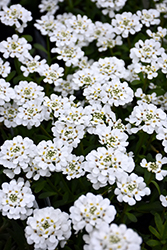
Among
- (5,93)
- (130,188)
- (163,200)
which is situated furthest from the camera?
(5,93)

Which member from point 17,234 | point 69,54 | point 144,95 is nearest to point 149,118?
point 144,95

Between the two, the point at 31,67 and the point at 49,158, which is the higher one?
the point at 31,67

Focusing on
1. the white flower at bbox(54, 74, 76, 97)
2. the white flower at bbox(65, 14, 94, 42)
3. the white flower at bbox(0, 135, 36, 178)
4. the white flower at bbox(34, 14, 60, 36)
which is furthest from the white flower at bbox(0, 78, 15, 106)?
the white flower at bbox(65, 14, 94, 42)

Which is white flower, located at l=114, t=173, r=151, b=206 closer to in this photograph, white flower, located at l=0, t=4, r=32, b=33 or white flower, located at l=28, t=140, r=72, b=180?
white flower, located at l=28, t=140, r=72, b=180

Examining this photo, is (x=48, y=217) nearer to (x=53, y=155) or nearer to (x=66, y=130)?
(x=53, y=155)

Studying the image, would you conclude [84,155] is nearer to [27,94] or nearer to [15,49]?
[27,94]

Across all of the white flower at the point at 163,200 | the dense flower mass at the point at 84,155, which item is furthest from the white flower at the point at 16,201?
the white flower at the point at 163,200

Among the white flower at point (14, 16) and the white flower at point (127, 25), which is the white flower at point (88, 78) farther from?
the white flower at point (14, 16)
